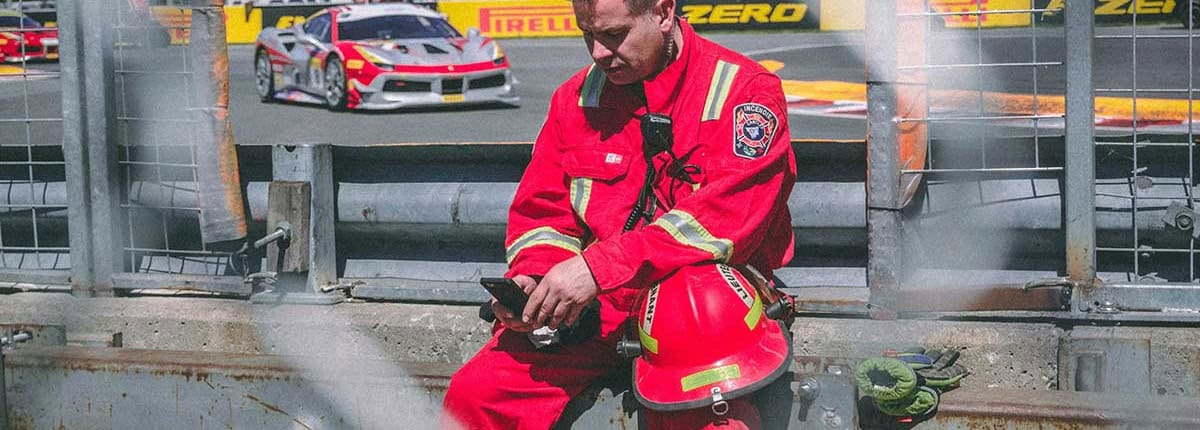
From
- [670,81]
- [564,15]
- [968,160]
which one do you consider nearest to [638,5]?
[670,81]

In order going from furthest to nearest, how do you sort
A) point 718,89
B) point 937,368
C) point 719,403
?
point 937,368
point 718,89
point 719,403

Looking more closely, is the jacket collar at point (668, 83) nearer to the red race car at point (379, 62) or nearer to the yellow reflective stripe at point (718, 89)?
the yellow reflective stripe at point (718, 89)

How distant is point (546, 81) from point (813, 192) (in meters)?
6.79

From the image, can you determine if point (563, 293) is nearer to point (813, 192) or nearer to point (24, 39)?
point (813, 192)

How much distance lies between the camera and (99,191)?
4.88 meters

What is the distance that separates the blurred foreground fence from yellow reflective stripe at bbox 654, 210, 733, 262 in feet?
3.57

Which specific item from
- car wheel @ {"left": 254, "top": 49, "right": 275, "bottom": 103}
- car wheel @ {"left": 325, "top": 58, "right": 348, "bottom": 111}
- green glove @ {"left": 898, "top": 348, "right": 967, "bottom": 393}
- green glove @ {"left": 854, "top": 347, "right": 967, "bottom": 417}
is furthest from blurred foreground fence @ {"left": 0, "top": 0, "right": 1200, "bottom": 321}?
car wheel @ {"left": 254, "top": 49, "right": 275, "bottom": 103}

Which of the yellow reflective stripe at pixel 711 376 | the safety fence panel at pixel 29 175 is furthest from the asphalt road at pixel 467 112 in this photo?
the yellow reflective stripe at pixel 711 376

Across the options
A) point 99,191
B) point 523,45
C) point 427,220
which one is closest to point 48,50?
point 99,191

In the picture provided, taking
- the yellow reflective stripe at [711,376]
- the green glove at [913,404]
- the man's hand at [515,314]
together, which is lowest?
the green glove at [913,404]

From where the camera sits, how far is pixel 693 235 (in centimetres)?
308

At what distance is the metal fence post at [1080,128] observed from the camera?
12.5 feet

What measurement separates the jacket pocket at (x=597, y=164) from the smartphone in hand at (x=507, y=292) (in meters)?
0.34

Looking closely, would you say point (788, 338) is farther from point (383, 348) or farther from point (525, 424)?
point (383, 348)
